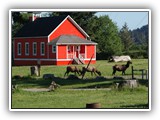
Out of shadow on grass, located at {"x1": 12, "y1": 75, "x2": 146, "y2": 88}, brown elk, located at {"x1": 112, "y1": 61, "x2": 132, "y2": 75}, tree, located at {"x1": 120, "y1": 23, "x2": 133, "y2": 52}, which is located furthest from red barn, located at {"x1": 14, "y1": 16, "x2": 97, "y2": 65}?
tree, located at {"x1": 120, "y1": 23, "x2": 133, "y2": 52}

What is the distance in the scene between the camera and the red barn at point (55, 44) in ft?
46.4

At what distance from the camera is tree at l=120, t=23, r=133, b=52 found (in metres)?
14.1

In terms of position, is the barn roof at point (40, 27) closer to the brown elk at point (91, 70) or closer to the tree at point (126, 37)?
the brown elk at point (91, 70)

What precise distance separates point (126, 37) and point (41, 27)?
151 cm

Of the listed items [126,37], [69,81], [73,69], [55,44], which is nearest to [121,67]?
[126,37]

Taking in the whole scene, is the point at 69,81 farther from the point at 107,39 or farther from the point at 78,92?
the point at 107,39

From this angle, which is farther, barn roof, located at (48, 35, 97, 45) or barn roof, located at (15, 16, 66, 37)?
barn roof, located at (48, 35, 97, 45)

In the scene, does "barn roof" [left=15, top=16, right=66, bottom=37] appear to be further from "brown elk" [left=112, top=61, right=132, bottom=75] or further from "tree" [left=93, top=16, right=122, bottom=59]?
"brown elk" [left=112, top=61, right=132, bottom=75]

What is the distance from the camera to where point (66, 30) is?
1417 centimetres

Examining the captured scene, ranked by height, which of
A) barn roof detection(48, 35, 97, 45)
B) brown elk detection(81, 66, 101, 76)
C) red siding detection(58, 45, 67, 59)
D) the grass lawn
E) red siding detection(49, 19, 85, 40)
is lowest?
the grass lawn

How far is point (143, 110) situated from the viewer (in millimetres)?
13445
